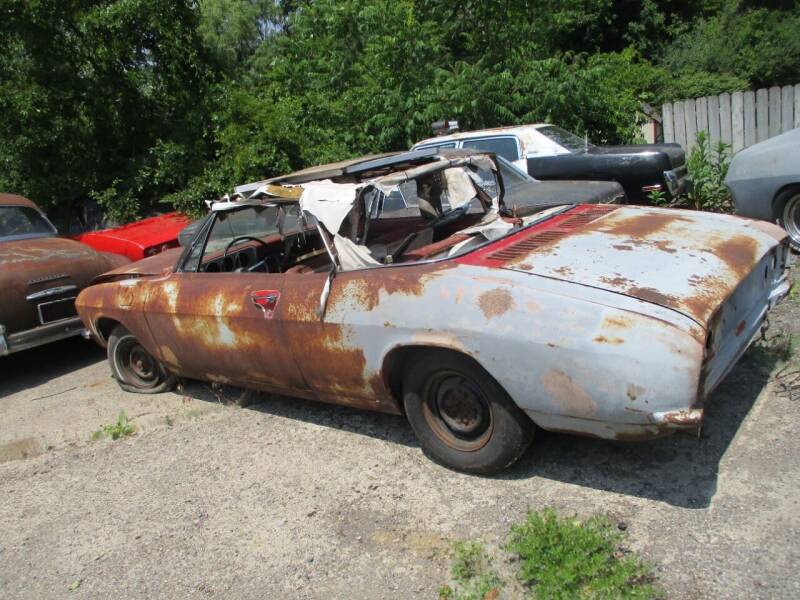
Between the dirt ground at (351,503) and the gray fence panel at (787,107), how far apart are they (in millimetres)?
7058

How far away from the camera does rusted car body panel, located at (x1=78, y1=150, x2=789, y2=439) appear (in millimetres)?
2934

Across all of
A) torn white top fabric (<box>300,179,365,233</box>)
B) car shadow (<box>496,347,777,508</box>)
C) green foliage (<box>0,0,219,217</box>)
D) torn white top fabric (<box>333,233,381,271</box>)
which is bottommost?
car shadow (<box>496,347,777,508</box>)

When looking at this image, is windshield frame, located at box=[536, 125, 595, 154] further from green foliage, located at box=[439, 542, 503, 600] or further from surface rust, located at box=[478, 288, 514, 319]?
green foliage, located at box=[439, 542, 503, 600]

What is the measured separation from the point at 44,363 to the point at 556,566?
19.8ft

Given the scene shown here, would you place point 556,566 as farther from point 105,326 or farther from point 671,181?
point 671,181

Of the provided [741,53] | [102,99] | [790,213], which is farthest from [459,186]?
[741,53]

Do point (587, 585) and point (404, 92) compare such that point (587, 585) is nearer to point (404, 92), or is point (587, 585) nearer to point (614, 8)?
point (404, 92)

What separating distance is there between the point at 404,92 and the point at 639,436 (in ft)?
34.3

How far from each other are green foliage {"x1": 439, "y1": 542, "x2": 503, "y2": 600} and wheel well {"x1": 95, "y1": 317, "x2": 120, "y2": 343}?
358 centimetres

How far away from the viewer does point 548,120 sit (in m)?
11.8

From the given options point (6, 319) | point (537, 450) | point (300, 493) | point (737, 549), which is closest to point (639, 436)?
point (737, 549)

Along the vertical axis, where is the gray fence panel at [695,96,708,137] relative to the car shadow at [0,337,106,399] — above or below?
above

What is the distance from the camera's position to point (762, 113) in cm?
1062

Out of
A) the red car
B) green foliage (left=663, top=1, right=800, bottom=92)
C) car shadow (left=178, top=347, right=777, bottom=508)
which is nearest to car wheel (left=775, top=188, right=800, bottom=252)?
car shadow (left=178, top=347, right=777, bottom=508)
